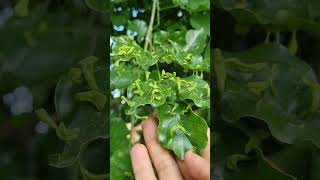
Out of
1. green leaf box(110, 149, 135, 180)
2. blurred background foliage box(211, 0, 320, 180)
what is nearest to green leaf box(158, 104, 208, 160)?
green leaf box(110, 149, 135, 180)

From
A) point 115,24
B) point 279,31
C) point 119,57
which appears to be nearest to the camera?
point 279,31

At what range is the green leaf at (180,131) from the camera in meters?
0.70

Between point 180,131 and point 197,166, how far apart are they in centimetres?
6

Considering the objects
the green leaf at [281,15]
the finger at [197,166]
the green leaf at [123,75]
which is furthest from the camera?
the green leaf at [123,75]

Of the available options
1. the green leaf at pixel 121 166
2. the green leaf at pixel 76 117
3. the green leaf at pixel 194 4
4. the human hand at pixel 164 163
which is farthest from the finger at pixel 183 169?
the green leaf at pixel 194 4

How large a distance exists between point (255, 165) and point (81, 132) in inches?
8.4

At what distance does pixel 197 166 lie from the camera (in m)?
0.70

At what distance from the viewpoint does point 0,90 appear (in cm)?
51

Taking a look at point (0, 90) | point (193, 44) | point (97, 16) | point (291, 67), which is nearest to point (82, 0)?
point (97, 16)

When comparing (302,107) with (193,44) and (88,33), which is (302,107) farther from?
(193,44)

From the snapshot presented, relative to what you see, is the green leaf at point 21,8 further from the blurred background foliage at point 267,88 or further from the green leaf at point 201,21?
the green leaf at point 201,21

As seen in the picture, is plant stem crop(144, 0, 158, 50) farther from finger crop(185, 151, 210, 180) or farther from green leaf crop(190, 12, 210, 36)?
finger crop(185, 151, 210, 180)

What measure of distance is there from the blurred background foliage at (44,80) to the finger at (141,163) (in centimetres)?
20

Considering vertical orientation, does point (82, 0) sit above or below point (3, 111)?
above
